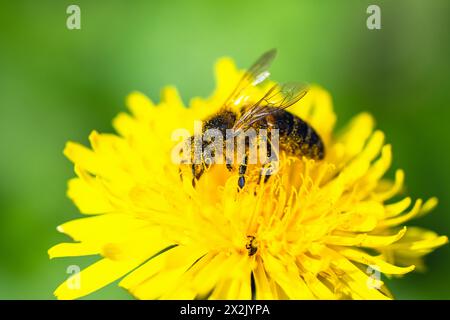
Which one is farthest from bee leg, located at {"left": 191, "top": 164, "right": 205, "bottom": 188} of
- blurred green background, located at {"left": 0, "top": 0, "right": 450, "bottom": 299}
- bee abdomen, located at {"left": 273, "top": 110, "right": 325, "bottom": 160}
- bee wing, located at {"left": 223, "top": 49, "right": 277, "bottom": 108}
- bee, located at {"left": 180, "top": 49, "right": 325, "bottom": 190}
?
blurred green background, located at {"left": 0, "top": 0, "right": 450, "bottom": 299}

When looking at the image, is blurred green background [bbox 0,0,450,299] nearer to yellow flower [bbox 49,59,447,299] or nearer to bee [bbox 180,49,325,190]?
yellow flower [bbox 49,59,447,299]

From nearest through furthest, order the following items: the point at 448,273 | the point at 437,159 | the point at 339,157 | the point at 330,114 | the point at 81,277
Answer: the point at 81,277 < the point at 339,157 < the point at 330,114 < the point at 448,273 < the point at 437,159

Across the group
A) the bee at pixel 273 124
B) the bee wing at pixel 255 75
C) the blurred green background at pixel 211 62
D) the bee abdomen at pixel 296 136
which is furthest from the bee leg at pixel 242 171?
the blurred green background at pixel 211 62

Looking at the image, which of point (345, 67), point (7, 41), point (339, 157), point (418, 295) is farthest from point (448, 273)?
point (7, 41)

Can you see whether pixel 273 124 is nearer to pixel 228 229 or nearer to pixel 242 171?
pixel 242 171

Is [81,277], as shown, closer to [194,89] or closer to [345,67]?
[194,89]

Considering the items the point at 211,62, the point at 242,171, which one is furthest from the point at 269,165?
the point at 211,62
